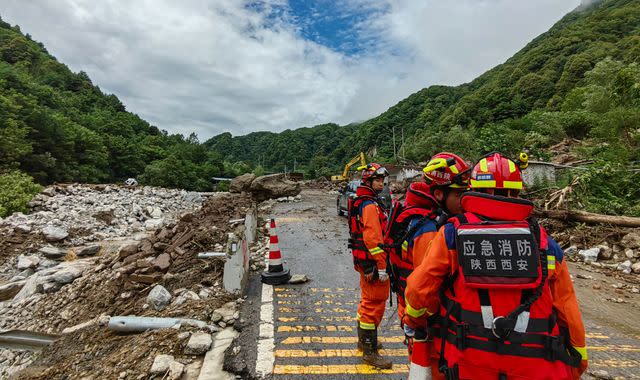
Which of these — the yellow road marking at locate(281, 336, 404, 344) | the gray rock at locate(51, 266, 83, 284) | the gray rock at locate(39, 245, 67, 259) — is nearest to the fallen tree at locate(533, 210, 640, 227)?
the yellow road marking at locate(281, 336, 404, 344)

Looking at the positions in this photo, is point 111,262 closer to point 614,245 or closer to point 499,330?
point 499,330

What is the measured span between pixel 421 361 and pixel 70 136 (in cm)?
4788

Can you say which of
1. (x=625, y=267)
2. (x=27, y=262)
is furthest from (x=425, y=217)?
(x=27, y=262)

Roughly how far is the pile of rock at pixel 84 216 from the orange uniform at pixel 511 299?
46.7ft

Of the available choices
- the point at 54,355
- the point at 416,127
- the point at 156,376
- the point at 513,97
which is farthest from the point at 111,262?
the point at 416,127

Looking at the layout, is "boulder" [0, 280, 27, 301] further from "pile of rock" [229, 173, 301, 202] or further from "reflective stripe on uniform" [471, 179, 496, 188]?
"pile of rock" [229, 173, 301, 202]

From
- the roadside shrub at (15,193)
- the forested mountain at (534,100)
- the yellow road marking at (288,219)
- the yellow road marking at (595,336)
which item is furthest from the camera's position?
the forested mountain at (534,100)

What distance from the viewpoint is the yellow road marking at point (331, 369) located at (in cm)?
326

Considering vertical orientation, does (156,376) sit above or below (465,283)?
below

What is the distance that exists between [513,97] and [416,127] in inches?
1045

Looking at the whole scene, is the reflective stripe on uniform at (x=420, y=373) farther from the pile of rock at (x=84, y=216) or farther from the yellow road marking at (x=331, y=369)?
the pile of rock at (x=84, y=216)

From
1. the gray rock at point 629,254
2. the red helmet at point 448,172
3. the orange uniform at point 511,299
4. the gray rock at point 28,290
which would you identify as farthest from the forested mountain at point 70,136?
the gray rock at point 629,254

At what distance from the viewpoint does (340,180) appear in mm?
40875

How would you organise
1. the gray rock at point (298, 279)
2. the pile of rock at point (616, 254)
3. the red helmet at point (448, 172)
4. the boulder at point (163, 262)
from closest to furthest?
the red helmet at point (448, 172), the gray rock at point (298, 279), the boulder at point (163, 262), the pile of rock at point (616, 254)
